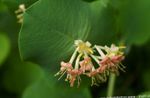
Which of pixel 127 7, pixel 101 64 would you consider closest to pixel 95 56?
pixel 101 64

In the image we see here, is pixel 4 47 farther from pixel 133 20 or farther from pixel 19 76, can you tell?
pixel 133 20

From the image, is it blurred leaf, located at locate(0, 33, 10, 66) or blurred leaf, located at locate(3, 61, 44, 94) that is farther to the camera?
blurred leaf, located at locate(3, 61, 44, 94)

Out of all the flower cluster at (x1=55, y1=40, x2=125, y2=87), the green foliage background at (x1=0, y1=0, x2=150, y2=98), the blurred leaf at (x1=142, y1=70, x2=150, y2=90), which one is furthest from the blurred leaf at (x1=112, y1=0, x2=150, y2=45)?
the flower cluster at (x1=55, y1=40, x2=125, y2=87)

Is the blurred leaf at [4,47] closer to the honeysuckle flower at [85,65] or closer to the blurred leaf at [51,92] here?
the blurred leaf at [51,92]

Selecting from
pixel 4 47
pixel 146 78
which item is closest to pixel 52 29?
pixel 4 47

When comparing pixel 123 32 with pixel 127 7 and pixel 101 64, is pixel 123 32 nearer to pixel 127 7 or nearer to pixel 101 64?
pixel 127 7

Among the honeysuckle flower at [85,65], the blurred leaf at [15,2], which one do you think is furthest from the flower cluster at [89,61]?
the blurred leaf at [15,2]

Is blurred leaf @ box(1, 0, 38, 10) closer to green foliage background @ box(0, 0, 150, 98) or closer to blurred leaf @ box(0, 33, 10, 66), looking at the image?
green foliage background @ box(0, 0, 150, 98)

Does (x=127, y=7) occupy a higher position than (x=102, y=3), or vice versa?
(x=127, y=7)
